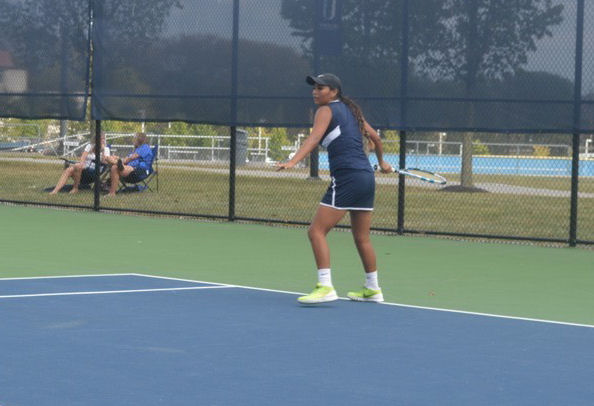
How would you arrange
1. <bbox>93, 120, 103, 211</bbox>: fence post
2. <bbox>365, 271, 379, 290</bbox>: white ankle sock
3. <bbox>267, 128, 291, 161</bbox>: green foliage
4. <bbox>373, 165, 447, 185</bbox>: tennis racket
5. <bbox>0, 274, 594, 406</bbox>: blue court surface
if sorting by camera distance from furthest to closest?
<bbox>267, 128, 291, 161</bbox>: green foliage, <bbox>93, 120, 103, 211</bbox>: fence post, <bbox>373, 165, 447, 185</bbox>: tennis racket, <bbox>365, 271, 379, 290</bbox>: white ankle sock, <bbox>0, 274, 594, 406</bbox>: blue court surface

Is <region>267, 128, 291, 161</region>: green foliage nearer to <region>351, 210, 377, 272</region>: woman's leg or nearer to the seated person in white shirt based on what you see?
the seated person in white shirt

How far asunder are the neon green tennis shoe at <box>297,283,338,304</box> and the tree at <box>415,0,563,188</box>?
5198mm

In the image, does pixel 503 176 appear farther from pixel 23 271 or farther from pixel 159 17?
pixel 23 271

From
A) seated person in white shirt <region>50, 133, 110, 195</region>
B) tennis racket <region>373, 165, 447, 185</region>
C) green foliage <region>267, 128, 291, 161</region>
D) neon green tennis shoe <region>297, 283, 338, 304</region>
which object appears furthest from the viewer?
green foliage <region>267, 128, 291, 161</region>

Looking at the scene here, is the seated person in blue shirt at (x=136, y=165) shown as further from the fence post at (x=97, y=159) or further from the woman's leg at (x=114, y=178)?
the fence post at (x=97, y=159)

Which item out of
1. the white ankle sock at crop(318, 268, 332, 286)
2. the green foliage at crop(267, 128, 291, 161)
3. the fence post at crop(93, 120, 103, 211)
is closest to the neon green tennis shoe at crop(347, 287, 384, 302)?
the white ankle sock at crop(318, 268, 332, 286)

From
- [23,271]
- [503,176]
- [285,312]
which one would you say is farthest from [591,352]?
[503,176]

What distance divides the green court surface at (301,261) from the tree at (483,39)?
180cm

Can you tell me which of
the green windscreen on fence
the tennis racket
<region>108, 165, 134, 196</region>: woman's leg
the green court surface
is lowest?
the green court surface

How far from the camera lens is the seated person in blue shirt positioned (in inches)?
716

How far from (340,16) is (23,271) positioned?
5419 millimetres

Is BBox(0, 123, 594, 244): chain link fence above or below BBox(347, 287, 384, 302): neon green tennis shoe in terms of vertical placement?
above

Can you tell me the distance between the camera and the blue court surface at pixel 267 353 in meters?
5.70

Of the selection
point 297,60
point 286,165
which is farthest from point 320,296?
point 297,60
